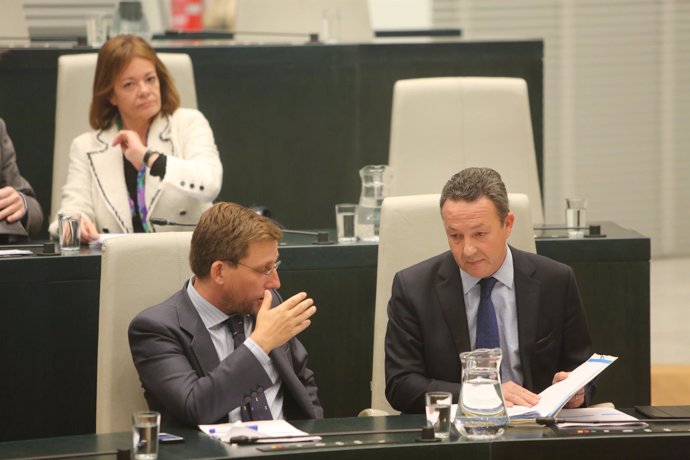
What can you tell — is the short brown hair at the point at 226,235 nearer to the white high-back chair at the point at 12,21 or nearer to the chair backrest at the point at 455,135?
the chair backrest at the point at 455,135

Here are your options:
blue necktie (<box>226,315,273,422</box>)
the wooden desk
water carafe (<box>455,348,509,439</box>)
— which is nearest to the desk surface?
water carafe (<box>455,348,509,439</box>)

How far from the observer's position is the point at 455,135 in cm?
455

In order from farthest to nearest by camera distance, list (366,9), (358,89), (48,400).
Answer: (366,9), (358,89), (48,400)

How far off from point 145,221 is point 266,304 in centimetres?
155

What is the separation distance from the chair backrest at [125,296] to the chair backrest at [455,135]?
1.59m

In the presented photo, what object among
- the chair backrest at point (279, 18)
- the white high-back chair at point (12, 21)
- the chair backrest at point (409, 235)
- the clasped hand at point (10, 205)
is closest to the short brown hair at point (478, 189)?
the chair backrest at point (409, 235)

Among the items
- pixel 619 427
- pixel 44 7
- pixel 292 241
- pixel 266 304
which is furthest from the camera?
pixel 44 7

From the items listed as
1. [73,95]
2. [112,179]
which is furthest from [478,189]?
[73,95]

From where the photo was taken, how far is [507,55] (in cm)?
512

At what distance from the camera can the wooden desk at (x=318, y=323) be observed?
12.0ft

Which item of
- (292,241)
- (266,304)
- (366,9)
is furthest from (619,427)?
(366,9)

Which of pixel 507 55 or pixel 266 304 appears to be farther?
pixel 507 55

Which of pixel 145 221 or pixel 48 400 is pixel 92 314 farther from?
pixel 145 221

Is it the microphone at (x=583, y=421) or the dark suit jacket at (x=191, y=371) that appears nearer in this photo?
the microphone at (x=583, y=421)
